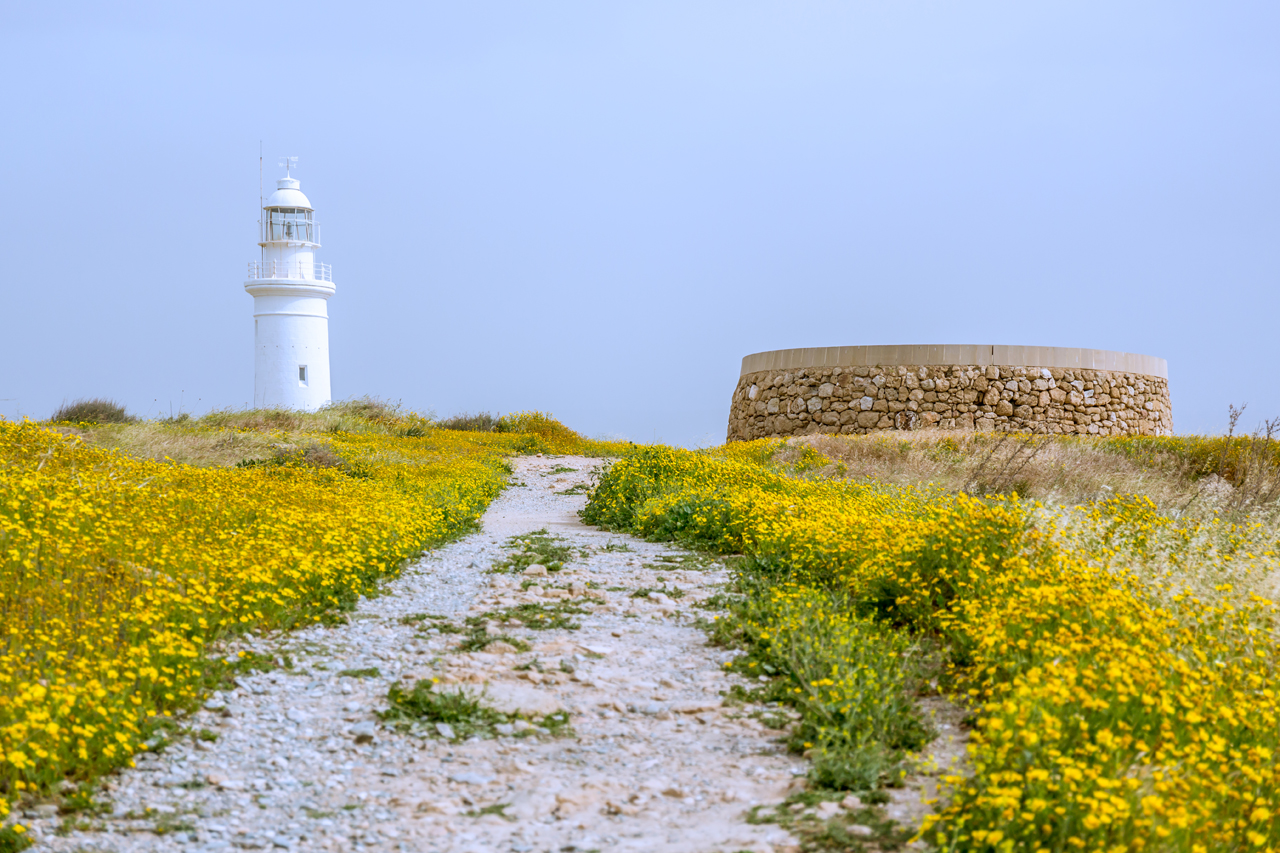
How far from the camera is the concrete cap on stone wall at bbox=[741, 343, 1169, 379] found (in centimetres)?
1759

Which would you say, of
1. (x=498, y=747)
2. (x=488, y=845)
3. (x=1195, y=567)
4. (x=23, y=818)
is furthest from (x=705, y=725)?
(x=1195, y=567)

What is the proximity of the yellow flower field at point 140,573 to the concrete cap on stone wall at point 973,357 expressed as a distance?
9.66 m

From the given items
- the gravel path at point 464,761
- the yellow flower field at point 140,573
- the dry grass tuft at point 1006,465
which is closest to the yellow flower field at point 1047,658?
the gravel path at point 464,761

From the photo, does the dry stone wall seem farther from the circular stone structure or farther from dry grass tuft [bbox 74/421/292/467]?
dry grass tuft [bbox 74/421/292/467]

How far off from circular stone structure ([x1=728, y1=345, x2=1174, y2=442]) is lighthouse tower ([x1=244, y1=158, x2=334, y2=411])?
1508 cm

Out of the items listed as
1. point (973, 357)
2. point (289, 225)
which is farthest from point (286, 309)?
point (973, 357)

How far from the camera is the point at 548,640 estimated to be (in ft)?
18.5

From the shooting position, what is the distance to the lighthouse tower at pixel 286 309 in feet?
87.3

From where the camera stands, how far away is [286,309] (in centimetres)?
2664

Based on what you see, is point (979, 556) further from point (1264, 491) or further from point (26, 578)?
point (1264, 491)

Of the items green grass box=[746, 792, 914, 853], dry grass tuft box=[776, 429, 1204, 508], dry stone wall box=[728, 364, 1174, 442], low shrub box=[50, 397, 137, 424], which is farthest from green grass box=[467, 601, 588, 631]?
low shrub box=[50, 397, 137, 424]

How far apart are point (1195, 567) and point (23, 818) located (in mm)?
6063

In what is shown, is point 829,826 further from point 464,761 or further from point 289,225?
point 289,225

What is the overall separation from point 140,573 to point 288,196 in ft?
78.5
